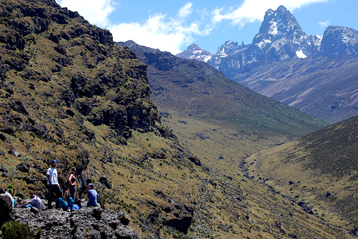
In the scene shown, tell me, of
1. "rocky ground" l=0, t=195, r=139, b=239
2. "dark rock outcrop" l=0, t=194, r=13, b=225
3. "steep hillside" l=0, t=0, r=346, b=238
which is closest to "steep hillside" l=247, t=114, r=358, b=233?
"steep hillside" l=0, t=0, r=346, b=238

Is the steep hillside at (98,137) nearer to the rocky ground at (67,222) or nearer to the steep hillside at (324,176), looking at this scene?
the rocky ground at (67,222)

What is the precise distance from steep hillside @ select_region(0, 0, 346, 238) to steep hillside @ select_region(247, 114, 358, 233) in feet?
62.0

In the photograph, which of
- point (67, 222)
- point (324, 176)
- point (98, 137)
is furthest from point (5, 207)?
point (324, 176)

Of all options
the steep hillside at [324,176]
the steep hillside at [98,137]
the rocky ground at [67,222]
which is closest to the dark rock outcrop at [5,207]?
the rocky ground at [67,222]

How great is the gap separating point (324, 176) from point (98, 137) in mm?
135786

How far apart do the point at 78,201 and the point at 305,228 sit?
4056 inches

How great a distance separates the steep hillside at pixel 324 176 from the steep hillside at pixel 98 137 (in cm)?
1888

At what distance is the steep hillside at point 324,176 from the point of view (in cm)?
13275

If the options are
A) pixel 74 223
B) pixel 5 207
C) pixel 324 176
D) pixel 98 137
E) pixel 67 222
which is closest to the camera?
pixel 5 207

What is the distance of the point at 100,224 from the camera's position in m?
18.2

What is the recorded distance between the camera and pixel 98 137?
6675cm

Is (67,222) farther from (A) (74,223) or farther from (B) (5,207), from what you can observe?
(B) (5,207)

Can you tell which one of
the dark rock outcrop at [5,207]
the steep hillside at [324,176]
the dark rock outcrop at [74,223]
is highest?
the dark rock outcrop at [5,207]

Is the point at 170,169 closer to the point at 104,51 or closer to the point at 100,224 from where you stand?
the point at 104,51
